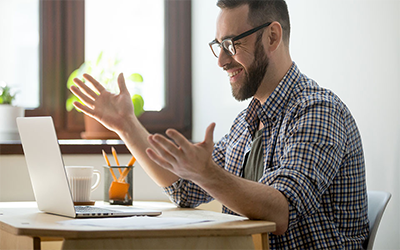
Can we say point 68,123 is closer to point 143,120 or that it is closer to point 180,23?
point 143,120

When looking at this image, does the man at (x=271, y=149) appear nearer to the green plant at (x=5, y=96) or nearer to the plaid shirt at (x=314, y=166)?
the plaid shirt at (x=314, y=166)

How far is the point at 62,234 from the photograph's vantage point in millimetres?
916

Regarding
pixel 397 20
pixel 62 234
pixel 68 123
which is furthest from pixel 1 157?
pixel 397 20

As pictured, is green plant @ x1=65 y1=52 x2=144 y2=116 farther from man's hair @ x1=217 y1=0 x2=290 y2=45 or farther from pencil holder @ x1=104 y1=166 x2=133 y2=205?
man's hair @ x1=217 y1=0 x2=290 y2=45

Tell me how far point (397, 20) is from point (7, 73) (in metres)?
1.96

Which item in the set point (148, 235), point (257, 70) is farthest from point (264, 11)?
point (148, 235)

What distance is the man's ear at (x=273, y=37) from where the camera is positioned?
158 cm

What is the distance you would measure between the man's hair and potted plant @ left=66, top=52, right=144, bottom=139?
3.58 feet

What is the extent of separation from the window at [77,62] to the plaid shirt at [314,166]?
4.46 ft

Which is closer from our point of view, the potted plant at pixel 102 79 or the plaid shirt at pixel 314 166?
the plaid shirt at pixel 314 166

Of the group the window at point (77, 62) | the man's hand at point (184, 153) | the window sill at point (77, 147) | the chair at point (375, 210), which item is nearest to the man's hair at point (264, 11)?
the chair at point (375, 210)

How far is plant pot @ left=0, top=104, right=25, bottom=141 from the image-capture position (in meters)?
2.48

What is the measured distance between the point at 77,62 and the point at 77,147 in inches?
22.9

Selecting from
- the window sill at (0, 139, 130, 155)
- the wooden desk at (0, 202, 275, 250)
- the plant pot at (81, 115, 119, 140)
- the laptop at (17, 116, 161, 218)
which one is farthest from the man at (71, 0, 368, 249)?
the plant pot at (81, 115, 119, 140)
